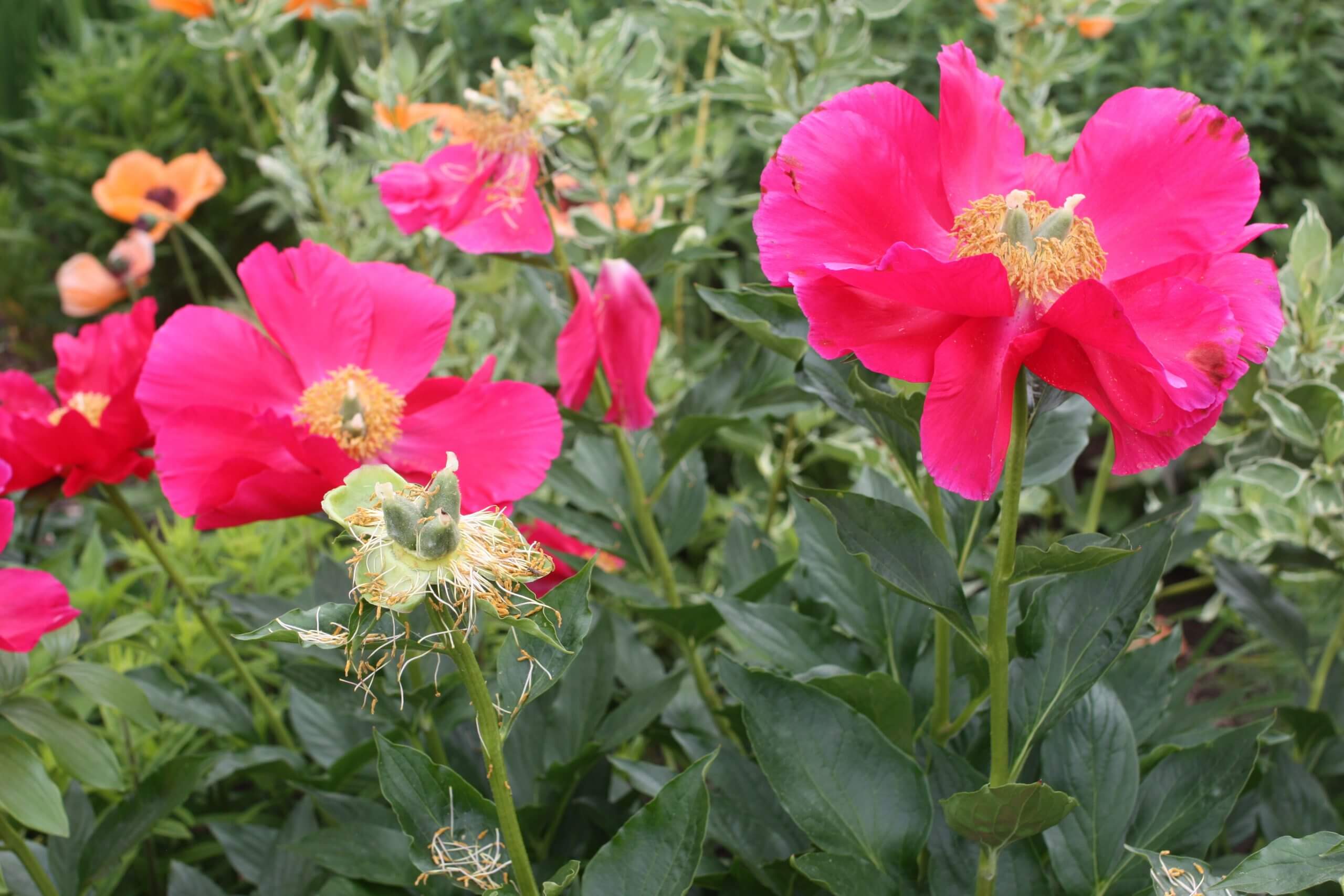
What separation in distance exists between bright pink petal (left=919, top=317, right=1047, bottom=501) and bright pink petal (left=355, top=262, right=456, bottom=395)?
1.37ft

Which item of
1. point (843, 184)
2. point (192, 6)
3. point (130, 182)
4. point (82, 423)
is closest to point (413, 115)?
point (192, 6)

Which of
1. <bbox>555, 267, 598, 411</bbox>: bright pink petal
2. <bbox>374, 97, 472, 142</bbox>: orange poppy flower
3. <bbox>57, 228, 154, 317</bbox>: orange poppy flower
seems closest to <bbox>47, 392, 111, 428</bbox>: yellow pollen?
<bbox>555, 267, 598, 411</bbox>: bright pink petal

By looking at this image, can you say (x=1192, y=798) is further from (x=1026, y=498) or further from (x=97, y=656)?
(x=97, y=656)

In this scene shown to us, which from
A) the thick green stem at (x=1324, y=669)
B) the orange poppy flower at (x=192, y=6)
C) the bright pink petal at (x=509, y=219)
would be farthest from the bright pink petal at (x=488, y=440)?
the orange poppy flower at (x=192, y=6)

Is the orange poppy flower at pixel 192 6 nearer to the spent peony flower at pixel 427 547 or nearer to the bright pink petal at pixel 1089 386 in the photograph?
the spent peony flower at pixel 427 547

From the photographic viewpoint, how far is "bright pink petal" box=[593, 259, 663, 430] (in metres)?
0.90

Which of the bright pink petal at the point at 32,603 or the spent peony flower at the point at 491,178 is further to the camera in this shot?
the spent peony flower at the point at 491,178

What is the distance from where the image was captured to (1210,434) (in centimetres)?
116

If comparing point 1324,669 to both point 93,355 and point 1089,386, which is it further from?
point 93,355

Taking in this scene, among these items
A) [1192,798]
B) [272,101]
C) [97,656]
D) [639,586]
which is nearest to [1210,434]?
[1192,798]

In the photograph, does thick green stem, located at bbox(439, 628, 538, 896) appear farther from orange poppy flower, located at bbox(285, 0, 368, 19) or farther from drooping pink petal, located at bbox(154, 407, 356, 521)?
orange poppy flower, located at bbox(285, 0, 368, 19)

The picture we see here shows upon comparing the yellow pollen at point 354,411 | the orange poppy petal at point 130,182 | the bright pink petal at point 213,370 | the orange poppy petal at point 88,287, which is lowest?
the orange poppy petal at point 88,287

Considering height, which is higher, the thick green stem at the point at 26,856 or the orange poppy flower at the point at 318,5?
the orange poppy flower at the point at 318,5

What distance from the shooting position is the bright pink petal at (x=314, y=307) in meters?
0.81
